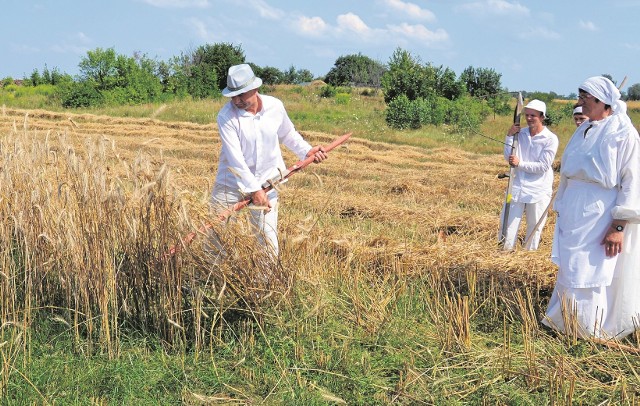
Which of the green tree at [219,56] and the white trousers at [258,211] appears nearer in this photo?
the white trousers at [258,211]

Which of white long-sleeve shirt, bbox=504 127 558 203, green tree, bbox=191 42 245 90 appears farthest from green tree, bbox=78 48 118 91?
white long-sleeve shirt, bbox=504 127 558 203

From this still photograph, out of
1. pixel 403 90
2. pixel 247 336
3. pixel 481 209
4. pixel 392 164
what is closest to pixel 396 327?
pixel 247 336

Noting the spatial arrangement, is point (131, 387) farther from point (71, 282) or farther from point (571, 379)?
point (571, 379)

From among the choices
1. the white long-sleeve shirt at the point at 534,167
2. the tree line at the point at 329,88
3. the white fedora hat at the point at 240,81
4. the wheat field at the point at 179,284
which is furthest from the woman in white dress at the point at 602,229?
the tree line at the point at 329,88

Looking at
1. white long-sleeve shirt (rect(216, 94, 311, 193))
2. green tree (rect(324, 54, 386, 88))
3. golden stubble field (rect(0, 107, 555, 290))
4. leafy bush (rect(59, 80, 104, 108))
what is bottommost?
golden stubble field (rect(0, 107, 555, 290))

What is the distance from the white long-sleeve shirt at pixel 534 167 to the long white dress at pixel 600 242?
2.36 meters

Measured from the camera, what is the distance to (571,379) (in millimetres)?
3559

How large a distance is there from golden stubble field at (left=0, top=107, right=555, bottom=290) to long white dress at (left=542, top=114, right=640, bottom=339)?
2.77ft

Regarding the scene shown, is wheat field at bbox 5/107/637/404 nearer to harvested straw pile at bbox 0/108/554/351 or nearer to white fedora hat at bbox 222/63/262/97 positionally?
harvested straw pile at bbox 0/108/554/351

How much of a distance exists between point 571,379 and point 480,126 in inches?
1105

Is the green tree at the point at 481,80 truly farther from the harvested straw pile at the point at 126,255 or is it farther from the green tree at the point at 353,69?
the harvested straw pile at the point at 126,255

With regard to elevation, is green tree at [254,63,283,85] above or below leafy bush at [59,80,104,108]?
above

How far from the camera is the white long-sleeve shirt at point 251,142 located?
5.05 metres

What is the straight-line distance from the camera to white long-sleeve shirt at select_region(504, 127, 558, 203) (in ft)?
22.7
